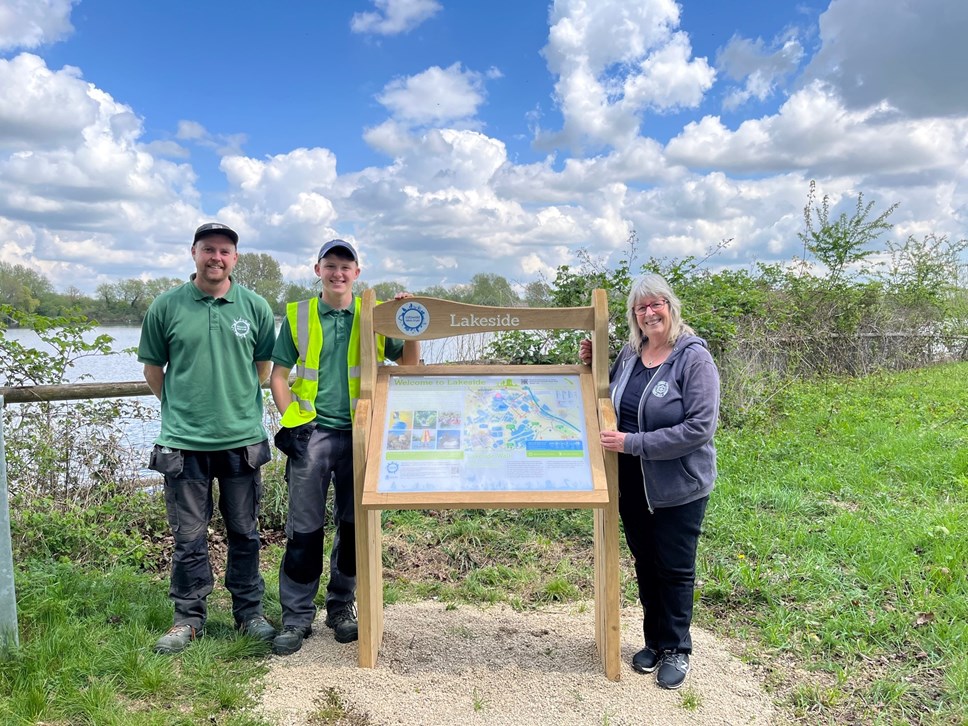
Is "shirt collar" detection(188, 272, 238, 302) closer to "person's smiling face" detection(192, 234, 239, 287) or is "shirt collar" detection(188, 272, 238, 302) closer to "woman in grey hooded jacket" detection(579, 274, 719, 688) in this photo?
"person's smiling face" detection(192, 234, 239, 287)

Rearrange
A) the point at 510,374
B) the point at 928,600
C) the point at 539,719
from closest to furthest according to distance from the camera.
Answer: the point at 539,719, the point at 510,374, the point at 928,600

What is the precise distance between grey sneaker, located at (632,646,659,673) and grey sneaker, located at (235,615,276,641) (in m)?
1.94

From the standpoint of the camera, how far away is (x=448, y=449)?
10.9ft

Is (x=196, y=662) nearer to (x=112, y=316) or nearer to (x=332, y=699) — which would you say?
(x=332, y=699)

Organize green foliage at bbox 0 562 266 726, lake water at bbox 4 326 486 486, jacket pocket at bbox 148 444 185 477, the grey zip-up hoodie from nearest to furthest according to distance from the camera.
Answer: green foliage at bbox 0 562 266 726 → the grey zip-up hoodie → jacket pocket at bbox 148 444 185 477 → lake water at bbox 4 326 486 486

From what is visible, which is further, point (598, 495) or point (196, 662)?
point (196, 662)

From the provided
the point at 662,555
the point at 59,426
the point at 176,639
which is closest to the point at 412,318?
the point at 662,555

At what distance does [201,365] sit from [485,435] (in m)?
1.50

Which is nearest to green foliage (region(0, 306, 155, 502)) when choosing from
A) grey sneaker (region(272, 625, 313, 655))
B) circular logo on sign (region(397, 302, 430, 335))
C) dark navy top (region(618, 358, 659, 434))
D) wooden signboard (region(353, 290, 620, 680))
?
grey sneaker (region(272, 625, 313, 655))

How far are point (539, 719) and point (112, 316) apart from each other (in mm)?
4390

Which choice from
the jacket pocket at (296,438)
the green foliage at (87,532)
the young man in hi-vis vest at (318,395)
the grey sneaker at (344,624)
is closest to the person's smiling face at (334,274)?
the young man in hi-vis vest at (318,395)

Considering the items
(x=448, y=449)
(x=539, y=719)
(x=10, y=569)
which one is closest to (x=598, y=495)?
(x=448, y=449)

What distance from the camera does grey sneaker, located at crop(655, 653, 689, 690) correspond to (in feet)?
10.8

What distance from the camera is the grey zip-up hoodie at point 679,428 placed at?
3047 mm
